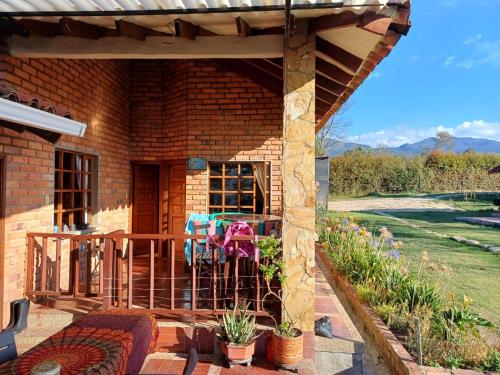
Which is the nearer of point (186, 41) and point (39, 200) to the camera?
point (186, 41)

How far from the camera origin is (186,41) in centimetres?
391

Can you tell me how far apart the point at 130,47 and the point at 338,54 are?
2.26m

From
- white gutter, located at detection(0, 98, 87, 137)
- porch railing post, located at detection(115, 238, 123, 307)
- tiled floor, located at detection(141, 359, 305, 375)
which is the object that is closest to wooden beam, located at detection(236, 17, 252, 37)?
white gutter, located at detection(0, 98, 87, 137)

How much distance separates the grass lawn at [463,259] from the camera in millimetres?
5762

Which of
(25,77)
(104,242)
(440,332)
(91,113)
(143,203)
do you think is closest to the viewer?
(440,332)

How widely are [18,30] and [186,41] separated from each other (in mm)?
1672

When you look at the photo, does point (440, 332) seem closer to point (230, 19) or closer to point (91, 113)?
point (230, 19)

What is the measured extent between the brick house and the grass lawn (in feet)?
10.4

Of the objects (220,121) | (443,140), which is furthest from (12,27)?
(443,140)

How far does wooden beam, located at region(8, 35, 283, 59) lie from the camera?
3863mm

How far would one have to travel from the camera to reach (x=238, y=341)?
346 cm

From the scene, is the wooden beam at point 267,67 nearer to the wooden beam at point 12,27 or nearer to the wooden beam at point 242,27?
the wooden beam at point 242,27

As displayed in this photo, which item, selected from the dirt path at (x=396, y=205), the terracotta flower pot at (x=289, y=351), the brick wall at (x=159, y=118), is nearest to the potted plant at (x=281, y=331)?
the terracotta flower pot at (x=289, y=351)

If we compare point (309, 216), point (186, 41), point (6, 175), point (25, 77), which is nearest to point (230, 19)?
point (186, 41)
